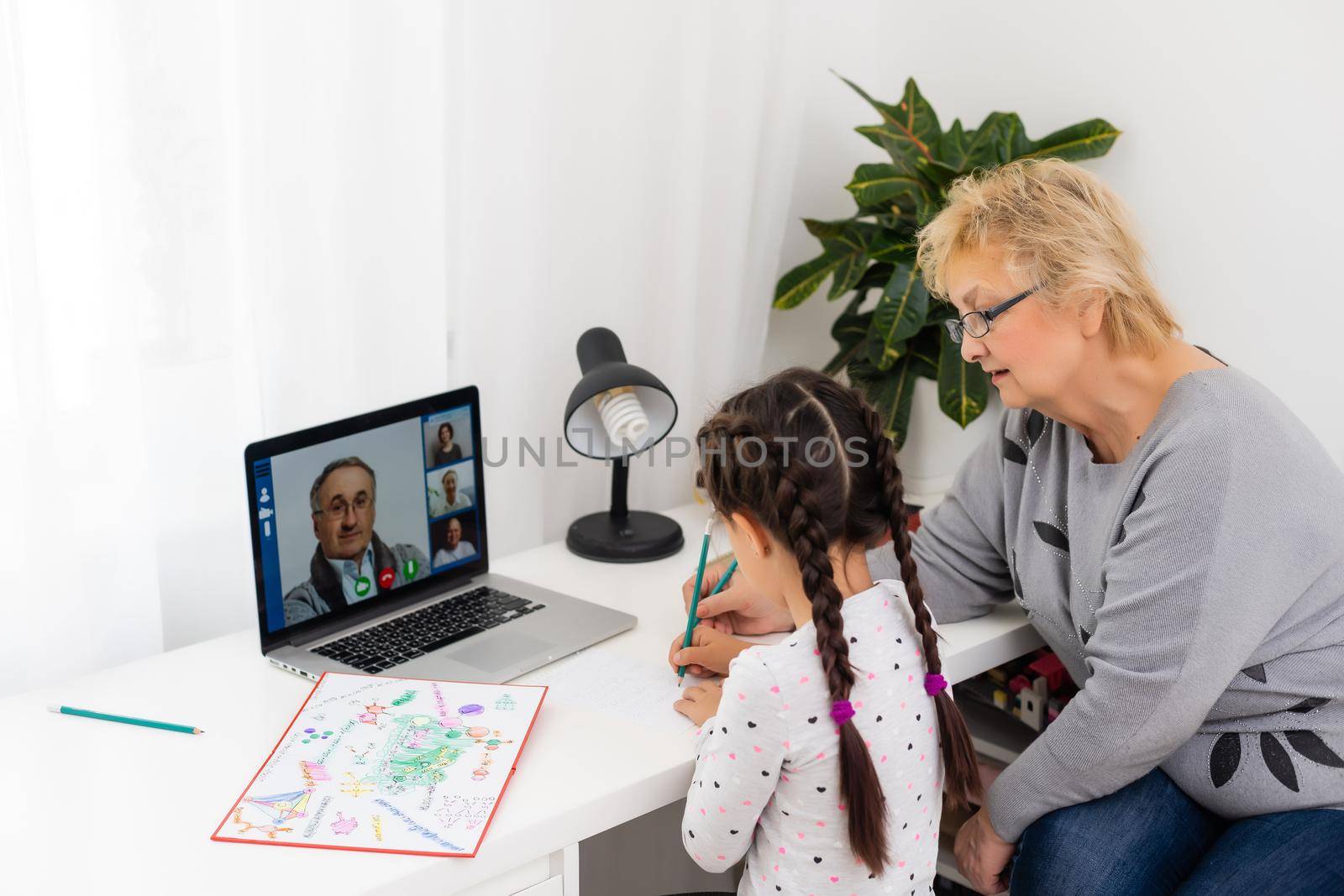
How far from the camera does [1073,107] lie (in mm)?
2018

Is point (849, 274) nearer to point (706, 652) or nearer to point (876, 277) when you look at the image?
point (876, 277)

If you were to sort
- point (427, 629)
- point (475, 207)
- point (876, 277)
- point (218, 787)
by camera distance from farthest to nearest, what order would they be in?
point (876, 277)
point (475, 207)
point (427, 629)
point (218, 787)

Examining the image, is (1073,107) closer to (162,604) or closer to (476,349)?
(476,349)

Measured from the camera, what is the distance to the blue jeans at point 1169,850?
118cm

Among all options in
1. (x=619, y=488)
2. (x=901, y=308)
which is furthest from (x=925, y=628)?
(x=901, y=308)

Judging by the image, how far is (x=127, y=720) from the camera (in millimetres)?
1229

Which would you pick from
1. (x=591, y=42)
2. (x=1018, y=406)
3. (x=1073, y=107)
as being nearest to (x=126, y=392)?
(x=591, y=42)

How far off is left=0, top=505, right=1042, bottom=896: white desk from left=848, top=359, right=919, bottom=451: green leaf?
2.01 ft

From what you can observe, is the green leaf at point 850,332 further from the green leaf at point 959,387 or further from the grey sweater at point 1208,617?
the grey sweater at point 1208,617

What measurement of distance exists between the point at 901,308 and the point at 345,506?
3.03 feet

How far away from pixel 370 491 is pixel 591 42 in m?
0.79

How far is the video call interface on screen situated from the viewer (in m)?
1.37

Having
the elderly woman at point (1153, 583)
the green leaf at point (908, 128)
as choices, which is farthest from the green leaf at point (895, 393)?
the elderly woman at point (1153, 583)

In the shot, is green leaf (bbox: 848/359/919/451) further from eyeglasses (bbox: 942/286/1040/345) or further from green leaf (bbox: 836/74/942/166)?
eyeglasses (bbox: 942/286/1040/345)
